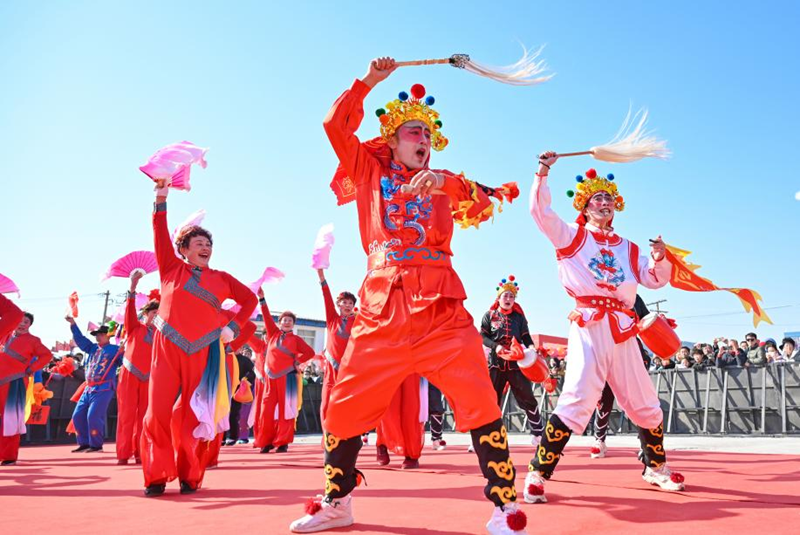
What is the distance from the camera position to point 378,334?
3062mm

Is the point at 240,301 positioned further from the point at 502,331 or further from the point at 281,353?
the point at 281,353

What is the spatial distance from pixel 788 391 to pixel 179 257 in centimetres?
1066

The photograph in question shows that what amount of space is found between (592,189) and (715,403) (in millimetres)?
9170

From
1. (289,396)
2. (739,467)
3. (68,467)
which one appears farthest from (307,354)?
(739,467)

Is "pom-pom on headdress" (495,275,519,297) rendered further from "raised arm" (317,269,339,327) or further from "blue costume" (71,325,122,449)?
"blue costume" (71,325,122,449)

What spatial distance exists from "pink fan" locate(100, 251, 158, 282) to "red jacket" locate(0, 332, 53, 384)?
105 inches

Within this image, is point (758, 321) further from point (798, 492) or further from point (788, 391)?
point (788, 391)

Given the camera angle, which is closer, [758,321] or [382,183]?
[382,183]

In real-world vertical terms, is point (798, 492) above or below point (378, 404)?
below

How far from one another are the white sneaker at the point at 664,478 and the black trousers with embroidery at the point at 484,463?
1.81m

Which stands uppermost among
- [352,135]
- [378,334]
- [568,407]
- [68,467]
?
[352,135]

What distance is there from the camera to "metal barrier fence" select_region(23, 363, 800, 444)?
11.3 meters

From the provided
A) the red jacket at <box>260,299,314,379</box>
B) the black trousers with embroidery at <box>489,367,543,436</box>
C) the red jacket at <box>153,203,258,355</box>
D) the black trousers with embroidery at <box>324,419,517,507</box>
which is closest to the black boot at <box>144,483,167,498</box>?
the red jacket at <box>153,203,258,355</box>

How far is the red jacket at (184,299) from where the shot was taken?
466 centimetres
